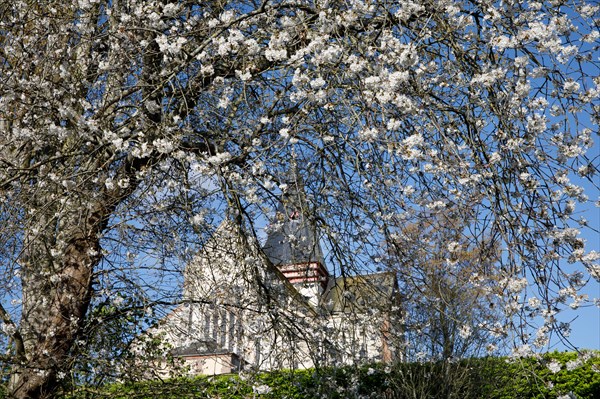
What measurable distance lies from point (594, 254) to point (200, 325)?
3871mm

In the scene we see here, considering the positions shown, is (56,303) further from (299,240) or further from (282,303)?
(299,240)

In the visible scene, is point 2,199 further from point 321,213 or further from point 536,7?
point 536,7

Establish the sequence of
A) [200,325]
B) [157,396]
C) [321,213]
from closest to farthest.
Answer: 1. [321,213]
2. [157,396]
3. [200,325]

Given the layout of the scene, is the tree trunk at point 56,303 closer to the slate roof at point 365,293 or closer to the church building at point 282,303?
the church building at point 282,303

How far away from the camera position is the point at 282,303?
536 centimetres

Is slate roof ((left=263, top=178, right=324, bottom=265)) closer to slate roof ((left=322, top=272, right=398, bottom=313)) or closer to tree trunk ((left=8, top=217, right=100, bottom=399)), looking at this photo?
slate roof ((left=322, top=272, right=398, bottom=313))

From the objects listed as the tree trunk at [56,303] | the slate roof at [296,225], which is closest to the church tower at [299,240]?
the slate roof at [296,225]

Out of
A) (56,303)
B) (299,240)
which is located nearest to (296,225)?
(299,240)

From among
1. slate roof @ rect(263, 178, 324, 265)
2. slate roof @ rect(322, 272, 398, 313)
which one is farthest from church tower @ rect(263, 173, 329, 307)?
slate roof @ rect(322, 272, 398, 313)

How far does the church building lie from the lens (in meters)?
4.92

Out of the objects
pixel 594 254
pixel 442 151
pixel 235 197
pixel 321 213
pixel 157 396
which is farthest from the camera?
pixel 157 396

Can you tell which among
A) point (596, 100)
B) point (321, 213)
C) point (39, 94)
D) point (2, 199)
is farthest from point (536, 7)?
point (2, 199)

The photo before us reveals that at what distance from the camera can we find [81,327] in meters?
5.02

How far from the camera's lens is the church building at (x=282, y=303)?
492 centimetres
